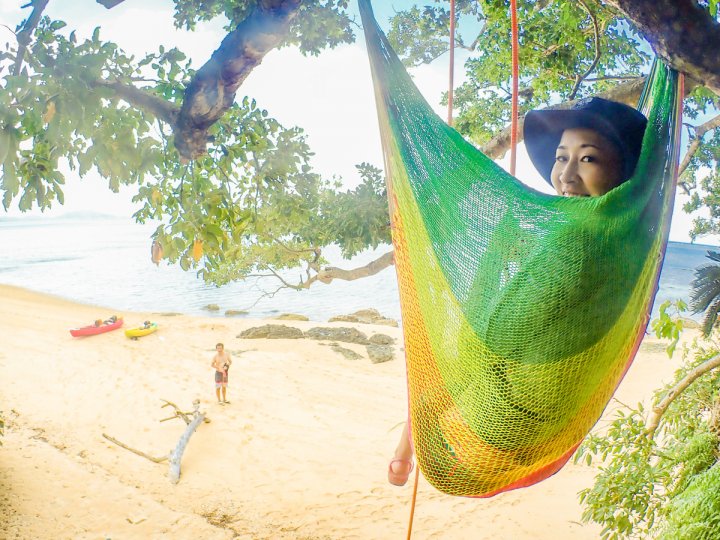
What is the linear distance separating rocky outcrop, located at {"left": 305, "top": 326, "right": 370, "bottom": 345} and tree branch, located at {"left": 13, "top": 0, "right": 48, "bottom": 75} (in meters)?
7.73

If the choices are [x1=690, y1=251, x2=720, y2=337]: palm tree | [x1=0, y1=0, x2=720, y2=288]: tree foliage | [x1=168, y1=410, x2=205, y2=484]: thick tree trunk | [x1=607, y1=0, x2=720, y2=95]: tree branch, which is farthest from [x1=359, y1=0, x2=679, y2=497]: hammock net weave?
[x1=168, y1=410, x2=205, y2=484]: thick tree trunk

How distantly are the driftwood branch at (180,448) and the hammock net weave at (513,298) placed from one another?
4.01 metres

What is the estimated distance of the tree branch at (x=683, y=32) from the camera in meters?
1.05

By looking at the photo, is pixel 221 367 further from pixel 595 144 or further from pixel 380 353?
pixel 595 144

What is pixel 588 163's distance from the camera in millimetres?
1006

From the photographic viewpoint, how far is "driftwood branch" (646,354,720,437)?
1.74 meters

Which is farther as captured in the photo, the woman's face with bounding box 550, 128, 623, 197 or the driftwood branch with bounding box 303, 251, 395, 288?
the driftwood branch with bounding box 303, 251, 395, 288

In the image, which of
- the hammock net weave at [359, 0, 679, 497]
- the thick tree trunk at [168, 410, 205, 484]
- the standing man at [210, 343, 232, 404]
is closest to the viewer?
the hammock net weave at [359, 0, 679, 497]

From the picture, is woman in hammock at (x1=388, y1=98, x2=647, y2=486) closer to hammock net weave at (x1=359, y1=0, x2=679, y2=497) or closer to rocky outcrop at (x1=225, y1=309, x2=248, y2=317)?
hammock net weave at (x1=359, y1=0, x2=679, y2=497)

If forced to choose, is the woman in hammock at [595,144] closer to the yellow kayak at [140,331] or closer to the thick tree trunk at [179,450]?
the thick tree trunk at [179,450]

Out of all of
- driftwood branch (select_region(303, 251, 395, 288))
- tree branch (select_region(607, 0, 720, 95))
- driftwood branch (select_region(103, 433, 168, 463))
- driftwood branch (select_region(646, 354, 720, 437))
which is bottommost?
driftwood branch (select_region(103, 433, 168, 463))

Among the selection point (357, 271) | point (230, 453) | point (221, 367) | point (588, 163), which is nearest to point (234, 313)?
point (221, 367)

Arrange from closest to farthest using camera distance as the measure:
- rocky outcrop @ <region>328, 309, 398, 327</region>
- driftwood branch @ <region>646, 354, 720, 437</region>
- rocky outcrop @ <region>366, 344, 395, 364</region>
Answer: driftwood branch @ <region>646, 354, 720, 437</region> < rocky outcrop @ <region>366, 344, 395, 364</region> < rocky outcrop @ <region>328, 309, 398, 327</region>

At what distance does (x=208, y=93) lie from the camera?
1895 mm
